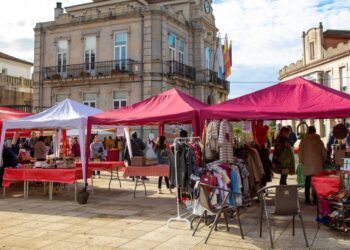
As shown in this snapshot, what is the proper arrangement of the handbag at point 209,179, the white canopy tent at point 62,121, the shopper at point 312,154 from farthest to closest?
the white canopy tent at point 62,121
the shopper at point 312,154
the handbag at point 209,179

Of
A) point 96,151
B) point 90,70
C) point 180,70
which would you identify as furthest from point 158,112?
point 90,70

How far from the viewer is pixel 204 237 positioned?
6395 millimetres

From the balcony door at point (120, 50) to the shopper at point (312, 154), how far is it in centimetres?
1766

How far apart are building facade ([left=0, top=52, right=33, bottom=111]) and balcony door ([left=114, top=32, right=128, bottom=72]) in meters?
7.68

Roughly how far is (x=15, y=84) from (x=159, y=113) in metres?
29.6

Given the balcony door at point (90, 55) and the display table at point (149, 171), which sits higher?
the balcony door at point (90, 55)

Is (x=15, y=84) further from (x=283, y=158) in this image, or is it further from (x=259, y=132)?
(x=283, y=158)

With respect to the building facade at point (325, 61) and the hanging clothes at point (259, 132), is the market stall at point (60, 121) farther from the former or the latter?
the building facade at point (325, 61)

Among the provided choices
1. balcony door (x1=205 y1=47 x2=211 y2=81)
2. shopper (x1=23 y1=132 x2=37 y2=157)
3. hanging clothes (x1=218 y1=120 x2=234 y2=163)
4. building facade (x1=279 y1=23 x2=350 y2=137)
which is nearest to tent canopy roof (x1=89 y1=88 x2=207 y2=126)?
hanging clothes (x1=218 y1=120 x2=234 y2=163)

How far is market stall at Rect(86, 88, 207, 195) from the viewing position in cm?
847

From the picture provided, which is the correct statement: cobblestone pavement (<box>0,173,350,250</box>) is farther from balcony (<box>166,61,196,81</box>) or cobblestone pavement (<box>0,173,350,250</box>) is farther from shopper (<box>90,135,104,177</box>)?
balcony (<box>166,61,196,81</box>)

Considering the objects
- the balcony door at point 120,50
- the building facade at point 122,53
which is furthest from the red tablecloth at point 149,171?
the balcony door at point 120,50

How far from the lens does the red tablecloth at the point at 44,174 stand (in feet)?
32.0

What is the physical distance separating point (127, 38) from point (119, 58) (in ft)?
4.69
